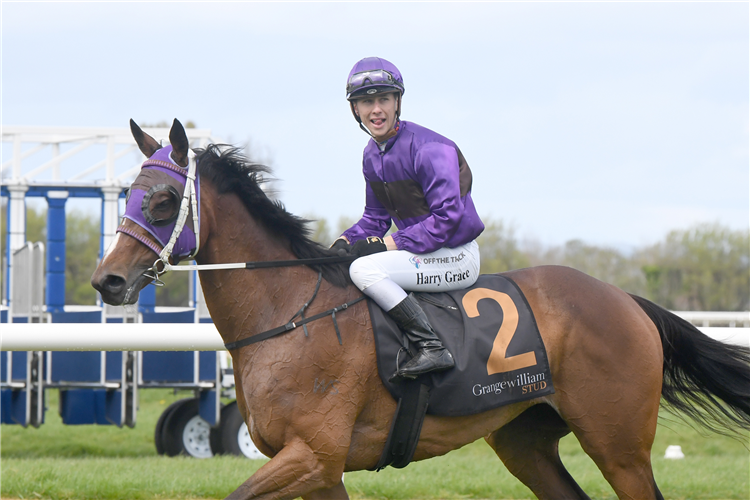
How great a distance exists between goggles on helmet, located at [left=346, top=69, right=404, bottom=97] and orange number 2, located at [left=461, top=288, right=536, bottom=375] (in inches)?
37.7

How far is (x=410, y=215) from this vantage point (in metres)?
3.47

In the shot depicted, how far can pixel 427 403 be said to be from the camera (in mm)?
3199

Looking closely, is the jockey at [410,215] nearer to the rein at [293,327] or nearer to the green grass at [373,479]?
the rein at [293,327]

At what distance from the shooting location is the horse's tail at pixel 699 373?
379 cm

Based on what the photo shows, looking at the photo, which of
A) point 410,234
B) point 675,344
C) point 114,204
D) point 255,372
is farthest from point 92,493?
point 114,204

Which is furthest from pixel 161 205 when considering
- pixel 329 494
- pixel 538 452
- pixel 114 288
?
pixel 538 452

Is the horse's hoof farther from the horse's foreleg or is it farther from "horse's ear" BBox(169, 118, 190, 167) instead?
"horse's ear" BBox(169, 118, 190, 167)

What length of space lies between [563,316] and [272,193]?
4.46ft

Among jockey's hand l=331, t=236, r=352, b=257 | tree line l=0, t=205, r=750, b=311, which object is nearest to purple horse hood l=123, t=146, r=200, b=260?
jockey's hand l=331, t=236, r=352, b=257

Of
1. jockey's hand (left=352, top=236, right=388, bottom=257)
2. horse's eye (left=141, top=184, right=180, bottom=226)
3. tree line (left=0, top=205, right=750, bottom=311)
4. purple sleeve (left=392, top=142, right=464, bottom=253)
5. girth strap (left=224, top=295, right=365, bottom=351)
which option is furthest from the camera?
tree line (left=0, top=205, right=750, bottom=311)

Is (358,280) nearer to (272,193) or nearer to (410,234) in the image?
(410,234)

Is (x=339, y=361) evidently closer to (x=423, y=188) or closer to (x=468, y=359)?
(x=468, y=359)

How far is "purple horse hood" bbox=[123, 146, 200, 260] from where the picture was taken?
9.69ft

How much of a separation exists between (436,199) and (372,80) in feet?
1.95
